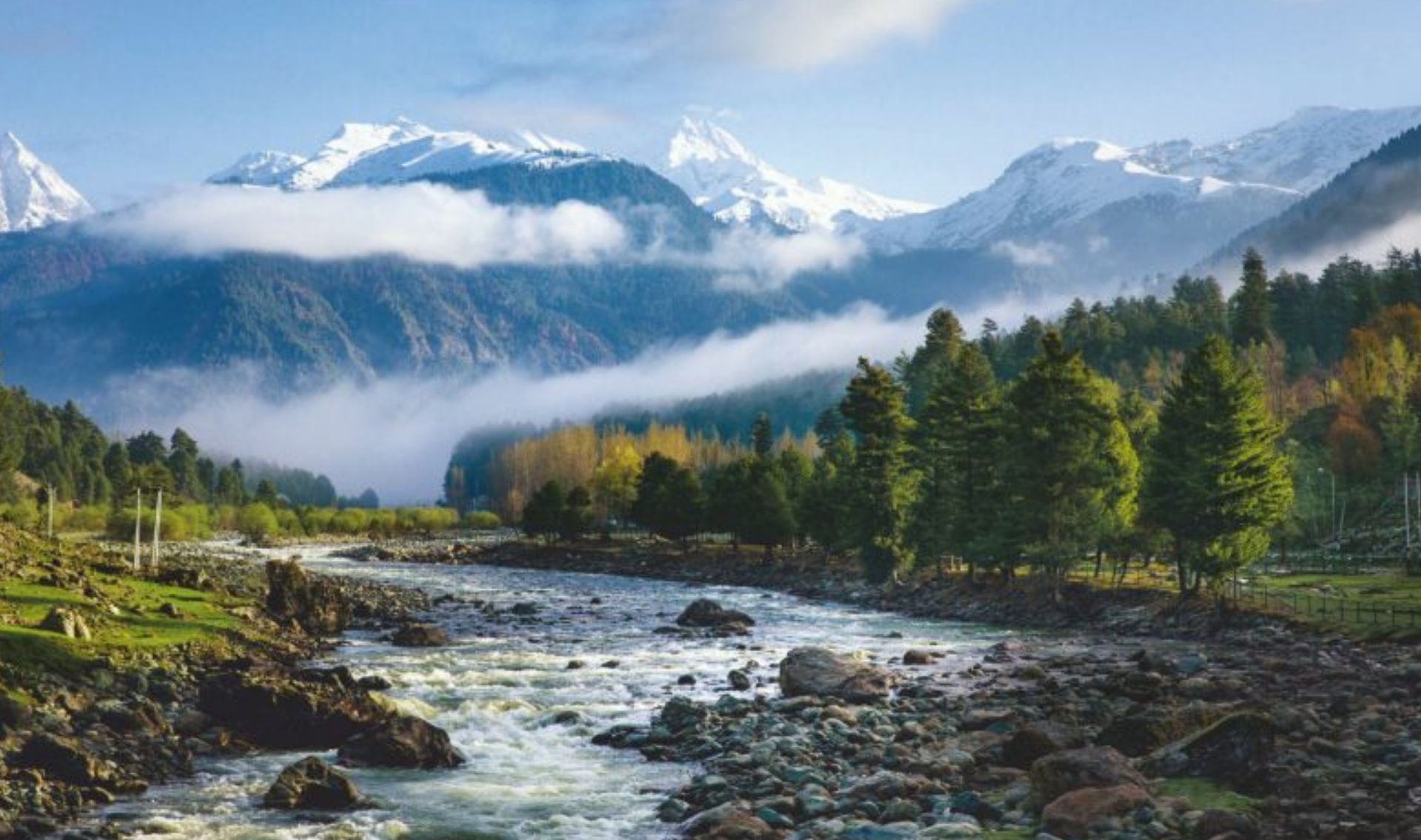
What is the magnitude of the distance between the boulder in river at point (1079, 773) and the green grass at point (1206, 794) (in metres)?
0.64

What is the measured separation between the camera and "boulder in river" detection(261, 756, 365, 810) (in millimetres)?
29078

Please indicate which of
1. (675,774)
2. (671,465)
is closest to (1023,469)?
(675,774)

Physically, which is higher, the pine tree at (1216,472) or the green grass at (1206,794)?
the pine tree at (1216,472)

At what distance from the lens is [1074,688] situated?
4419 cm

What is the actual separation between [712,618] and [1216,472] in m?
31.9

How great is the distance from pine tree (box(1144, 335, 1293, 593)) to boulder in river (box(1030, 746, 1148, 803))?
44.5 meters

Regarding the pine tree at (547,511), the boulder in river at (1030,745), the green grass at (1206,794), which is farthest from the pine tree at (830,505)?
the green grass at (1206,794)

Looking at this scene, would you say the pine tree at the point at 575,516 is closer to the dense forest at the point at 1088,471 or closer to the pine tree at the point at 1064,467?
the dense forest at the point at 1088,471

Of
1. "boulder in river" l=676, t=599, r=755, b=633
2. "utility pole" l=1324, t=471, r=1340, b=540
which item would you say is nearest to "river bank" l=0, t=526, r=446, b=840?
"boulder in river" l=676, t=599, r=755, b=633

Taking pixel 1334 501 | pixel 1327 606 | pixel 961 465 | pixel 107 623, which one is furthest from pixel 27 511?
pixel 1334 501

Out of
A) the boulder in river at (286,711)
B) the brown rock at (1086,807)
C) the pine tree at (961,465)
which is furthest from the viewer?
the pine tree at (961,465)

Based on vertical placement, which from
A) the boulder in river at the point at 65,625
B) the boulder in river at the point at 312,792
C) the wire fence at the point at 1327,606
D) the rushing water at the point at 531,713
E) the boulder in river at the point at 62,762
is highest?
the boulder in river at the point at 65,625

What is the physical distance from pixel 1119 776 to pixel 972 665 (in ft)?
94.1

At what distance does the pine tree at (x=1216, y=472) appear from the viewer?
220ft
